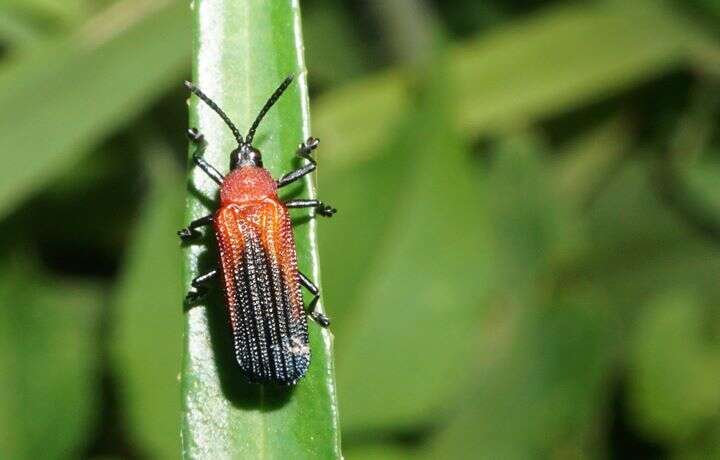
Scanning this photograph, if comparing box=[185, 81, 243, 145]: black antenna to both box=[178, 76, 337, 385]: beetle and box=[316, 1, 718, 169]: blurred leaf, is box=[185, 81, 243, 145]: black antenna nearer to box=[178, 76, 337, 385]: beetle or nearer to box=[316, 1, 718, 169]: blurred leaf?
box=[178, 76, 337, 385]: beetle

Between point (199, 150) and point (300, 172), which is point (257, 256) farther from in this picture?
point (199, 150)

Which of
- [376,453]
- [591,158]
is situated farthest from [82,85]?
[591,158]

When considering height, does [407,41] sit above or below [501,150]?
above

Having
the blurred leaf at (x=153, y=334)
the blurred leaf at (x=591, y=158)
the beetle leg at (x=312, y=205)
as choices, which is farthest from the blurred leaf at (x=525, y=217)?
the beetle leg at (x=312, y=205)

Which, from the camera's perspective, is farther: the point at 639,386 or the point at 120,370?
the point at 639,386

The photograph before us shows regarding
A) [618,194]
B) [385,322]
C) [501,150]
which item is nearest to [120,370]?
[385,322]

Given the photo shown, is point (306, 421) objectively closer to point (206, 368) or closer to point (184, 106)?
point (206, 368)
